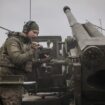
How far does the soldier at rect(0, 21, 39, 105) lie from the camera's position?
582cm

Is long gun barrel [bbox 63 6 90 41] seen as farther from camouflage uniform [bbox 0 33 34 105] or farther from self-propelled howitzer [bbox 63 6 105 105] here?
camouflage uniform [bbox 0 33 34 105]

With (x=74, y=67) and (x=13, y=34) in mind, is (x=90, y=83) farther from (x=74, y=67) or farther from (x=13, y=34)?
(x=13, y=34)

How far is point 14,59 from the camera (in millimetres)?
6062

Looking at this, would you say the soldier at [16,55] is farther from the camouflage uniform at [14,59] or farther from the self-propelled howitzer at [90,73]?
the self-propelled howitzer at [90,73]

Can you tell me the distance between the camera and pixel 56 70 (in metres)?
7.93

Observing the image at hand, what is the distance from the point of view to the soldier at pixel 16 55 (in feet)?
19.1

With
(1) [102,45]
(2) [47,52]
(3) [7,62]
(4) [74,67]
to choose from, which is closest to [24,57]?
(3) [7,62]

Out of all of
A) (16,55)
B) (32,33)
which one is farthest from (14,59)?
(32,33)

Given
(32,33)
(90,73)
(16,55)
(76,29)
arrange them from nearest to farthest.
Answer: (90,73) → (16,55) → (32,33) → (76,29)

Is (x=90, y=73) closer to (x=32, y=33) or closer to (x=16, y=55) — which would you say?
(x=16, y=55)

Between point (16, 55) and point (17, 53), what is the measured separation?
0.04m

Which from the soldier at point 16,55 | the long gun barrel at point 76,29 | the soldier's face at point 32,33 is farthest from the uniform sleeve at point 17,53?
the long gun barrel at point 76,29

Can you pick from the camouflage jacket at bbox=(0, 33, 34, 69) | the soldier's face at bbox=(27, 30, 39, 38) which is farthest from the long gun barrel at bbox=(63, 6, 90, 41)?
the camouflage jacket at bbox=(0, 33, 34, 69)

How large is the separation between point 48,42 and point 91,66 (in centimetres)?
480
